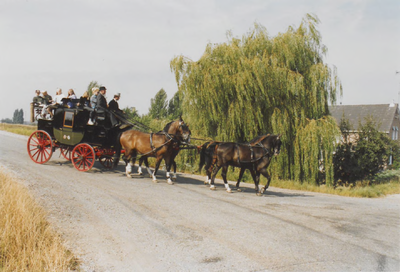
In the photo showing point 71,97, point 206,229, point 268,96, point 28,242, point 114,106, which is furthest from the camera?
point 268,96

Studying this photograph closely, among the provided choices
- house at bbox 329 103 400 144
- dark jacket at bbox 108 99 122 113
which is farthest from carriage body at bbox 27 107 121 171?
house at bbox 329 103 400 144

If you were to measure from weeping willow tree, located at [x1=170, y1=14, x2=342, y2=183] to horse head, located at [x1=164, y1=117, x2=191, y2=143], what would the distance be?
4.87 meters

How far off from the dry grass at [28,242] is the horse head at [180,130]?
18.1 feet

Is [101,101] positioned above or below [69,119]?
above

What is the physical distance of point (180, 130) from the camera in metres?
11.4

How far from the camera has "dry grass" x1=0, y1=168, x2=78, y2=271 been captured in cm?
465

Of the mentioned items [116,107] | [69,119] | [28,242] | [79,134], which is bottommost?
[28,242]

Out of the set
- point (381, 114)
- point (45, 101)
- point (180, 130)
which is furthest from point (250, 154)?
point (381, 114)

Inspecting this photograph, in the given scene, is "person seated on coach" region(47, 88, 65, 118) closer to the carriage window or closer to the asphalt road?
the carriage window

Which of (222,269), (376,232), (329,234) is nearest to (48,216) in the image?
(222,269)

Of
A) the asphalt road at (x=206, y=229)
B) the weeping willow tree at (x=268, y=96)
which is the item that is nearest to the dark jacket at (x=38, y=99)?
the asphalt road at (x=206, y=229)

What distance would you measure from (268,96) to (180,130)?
251 inches

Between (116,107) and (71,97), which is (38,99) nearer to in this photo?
(71,97)

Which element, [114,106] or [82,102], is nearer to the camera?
[82,102]
